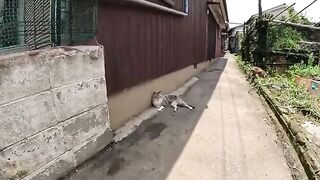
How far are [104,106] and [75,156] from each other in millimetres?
853

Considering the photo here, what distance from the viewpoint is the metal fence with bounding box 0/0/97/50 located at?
3463 mm

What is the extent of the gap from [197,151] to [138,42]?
8.29 ft

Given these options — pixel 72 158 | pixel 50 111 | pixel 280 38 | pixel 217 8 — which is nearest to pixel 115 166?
pixel 72 158

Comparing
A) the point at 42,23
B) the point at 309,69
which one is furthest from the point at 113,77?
the point at 309,69

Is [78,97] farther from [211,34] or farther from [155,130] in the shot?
[211,34]

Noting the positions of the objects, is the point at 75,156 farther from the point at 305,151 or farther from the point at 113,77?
the point at 305,151

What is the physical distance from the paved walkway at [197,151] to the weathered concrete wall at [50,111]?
35cm

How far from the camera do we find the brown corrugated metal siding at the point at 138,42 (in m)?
5.11

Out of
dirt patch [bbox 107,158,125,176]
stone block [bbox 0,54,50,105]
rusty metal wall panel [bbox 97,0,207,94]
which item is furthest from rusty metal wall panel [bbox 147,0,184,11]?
stone block [bbox 0,54,50,105]

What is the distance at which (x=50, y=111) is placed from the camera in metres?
3.48

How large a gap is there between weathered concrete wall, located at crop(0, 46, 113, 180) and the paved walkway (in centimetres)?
35

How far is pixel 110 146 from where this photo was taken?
4668 millimetres

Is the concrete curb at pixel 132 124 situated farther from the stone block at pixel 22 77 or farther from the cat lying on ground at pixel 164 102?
the stone block at pixel 22 77

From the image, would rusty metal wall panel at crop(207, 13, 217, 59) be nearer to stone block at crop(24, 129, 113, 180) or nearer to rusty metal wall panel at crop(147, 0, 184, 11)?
rusty metal wall panel at crop(147, 0, 184, 11)
